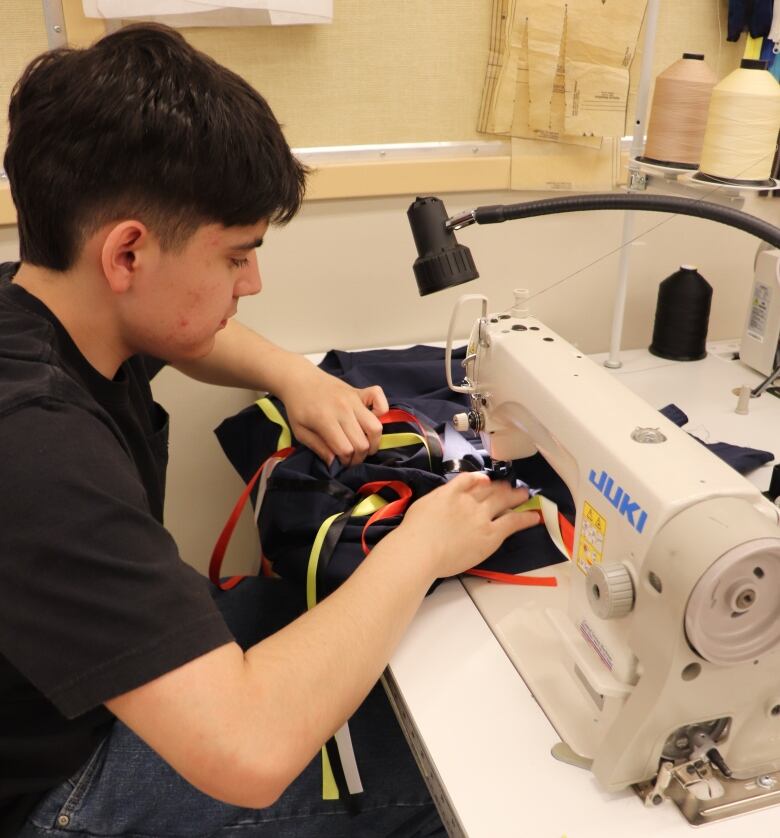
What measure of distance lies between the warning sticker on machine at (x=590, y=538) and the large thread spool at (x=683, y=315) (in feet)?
3.06

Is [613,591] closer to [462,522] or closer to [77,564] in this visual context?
[462,522]

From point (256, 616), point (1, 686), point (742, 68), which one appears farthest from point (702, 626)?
point (742, 68)

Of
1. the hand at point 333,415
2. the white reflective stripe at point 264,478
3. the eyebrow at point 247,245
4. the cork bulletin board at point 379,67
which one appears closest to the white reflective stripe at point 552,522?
the hand at point 333,415

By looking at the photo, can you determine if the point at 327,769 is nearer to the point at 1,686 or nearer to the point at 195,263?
the point at 1,686

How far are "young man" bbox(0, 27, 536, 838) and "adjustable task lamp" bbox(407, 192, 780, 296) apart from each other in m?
0.15

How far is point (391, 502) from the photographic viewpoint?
106 cm

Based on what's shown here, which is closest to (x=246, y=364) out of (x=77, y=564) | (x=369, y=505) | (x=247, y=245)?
(x=369, y=505)

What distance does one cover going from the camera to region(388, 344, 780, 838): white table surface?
0.71m

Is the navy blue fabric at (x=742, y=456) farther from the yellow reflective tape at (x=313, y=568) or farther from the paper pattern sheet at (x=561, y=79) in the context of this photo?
the paper pattern sheet at (x=561, y=79)

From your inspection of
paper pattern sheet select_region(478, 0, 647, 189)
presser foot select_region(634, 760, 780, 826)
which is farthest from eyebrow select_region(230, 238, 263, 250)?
paper pattern sheet select_region(478, 0, 647, 189)

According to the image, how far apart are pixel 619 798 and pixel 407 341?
1.12 metres

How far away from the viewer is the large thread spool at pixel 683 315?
1.59m

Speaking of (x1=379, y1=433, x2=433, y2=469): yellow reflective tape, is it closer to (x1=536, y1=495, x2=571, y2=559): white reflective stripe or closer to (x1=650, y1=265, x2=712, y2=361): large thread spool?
(x1=536, y1=495, x2=571, y2=559): white reflective stripe

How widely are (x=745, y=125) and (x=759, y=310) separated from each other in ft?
1.40
